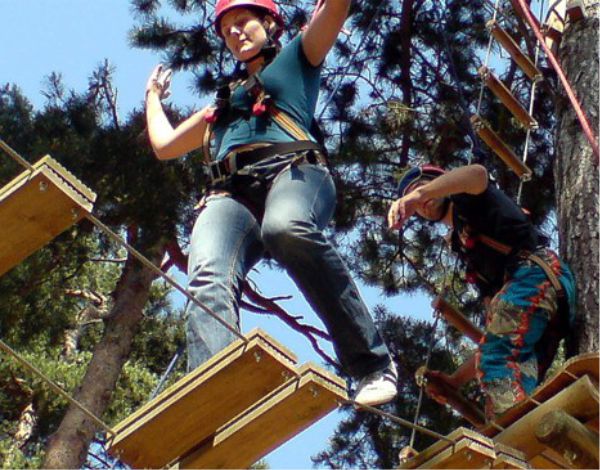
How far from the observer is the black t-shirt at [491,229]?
17.1 feet

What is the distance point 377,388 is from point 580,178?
1869 millimetres

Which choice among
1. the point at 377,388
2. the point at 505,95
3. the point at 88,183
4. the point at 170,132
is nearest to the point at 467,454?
the point at 377,388

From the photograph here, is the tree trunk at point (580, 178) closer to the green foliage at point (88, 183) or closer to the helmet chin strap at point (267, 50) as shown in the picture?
the helmet chin strap at point (267, 50)

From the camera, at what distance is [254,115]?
182 inches

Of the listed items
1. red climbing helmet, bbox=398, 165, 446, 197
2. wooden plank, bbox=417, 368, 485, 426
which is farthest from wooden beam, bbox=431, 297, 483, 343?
red climbing helmet, bbox=398, 165, 446, 197

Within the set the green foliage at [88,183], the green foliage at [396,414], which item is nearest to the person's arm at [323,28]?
the green foliage at [88,183]

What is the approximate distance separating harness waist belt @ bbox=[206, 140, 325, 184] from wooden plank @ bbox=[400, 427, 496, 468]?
3.08 feet

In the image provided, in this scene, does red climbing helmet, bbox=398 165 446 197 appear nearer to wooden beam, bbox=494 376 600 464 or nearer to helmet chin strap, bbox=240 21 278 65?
helmet chin strap, bbox=240 21 278 65

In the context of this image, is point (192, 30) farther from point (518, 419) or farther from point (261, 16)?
point (518, 419)

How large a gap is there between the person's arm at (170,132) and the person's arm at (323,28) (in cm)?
42

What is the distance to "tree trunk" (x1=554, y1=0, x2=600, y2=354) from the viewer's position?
527 cm

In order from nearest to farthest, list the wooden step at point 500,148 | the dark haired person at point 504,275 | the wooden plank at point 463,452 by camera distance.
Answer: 1. the wooden plank at point 463,452
2. the dark haired person at point 504,275
3. the wooden step at point 500,148

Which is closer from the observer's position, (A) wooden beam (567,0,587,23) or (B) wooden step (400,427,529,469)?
(B) wooden step (400,427,529,469)

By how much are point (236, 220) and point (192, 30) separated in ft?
13.8
